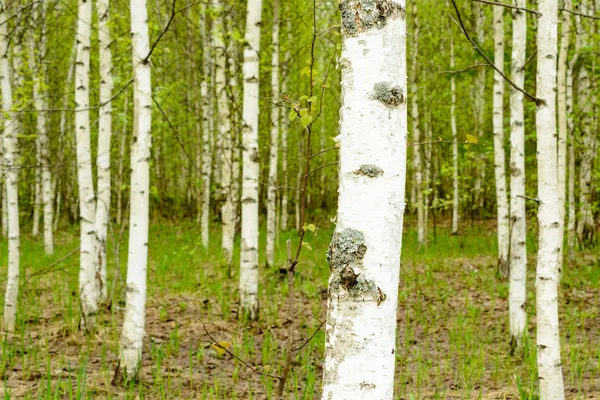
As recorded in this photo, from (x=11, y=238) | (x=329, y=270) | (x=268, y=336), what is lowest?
(x=268, y=336)

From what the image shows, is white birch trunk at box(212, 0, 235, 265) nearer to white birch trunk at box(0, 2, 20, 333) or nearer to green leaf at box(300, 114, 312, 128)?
white birch trunk at box(0, 2, 20, 333)

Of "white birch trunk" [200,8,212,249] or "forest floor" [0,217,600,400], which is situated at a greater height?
"white birch trunk" [200,8,212,249]

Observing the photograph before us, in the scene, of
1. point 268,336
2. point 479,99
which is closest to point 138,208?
point 268,336

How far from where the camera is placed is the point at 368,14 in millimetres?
1737

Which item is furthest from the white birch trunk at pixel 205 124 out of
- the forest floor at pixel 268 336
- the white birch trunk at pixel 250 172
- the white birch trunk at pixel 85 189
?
the white birch trunk at pixel 85 189

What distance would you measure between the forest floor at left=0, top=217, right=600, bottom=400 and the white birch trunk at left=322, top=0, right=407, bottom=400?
1.18 meters

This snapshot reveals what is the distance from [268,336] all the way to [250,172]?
6.53 ft

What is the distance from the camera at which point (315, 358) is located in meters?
5.42

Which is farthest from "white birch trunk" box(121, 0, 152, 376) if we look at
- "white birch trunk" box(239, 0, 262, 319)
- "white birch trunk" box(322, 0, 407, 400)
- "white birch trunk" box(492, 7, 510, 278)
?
"white birch trunk" box(492, 7, 510, 278)

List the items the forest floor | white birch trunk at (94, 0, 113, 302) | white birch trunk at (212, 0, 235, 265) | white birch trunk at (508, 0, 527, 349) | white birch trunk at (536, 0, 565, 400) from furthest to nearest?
white birch trunk at (212, 0, 235, 265) → white birch trunk at (94, 0, 113, 302) → white birch trunk at (508, 0, 527, 349) → the forest floor → white birch trunk at (536, 0, 565, 400)

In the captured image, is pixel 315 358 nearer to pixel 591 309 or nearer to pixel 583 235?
pixel 591 309

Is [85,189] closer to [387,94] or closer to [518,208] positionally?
[518,208]

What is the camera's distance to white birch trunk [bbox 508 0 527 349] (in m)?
5.66

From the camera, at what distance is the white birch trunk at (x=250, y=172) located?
22.2 feet
